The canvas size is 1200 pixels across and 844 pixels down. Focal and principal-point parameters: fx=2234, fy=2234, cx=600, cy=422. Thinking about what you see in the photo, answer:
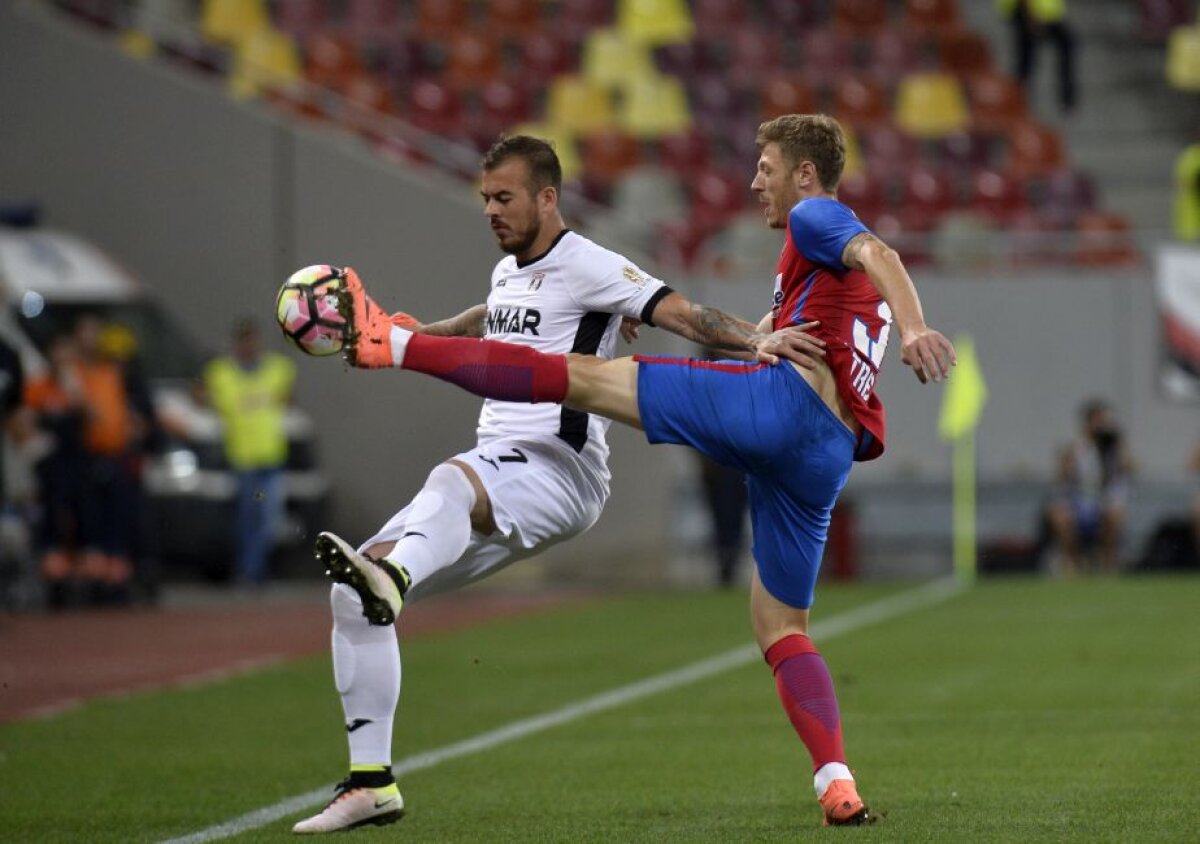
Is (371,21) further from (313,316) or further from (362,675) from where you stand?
(313,316)

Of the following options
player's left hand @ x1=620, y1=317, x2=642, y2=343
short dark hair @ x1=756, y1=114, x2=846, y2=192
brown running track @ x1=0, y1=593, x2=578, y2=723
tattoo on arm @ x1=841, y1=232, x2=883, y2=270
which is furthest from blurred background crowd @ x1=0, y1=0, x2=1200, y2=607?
tattoo on arm @ x1=841, y1=232, x2=883, y2=270

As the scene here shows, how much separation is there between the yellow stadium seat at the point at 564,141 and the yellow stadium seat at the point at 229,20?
4.12m

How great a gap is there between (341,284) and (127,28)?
706 inches

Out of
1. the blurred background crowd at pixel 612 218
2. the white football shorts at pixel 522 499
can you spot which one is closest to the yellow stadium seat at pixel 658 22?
the blurred background crowd at pixel 612 218

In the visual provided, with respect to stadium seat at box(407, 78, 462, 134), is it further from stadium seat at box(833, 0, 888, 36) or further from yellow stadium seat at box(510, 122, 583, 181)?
stadium seat at box(833, 0, 888, 36)

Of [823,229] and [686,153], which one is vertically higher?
[686,153]

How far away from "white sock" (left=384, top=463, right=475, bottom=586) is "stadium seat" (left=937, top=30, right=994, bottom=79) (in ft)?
68.0

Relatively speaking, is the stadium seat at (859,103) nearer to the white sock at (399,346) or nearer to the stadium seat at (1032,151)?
the stadium seat at (1032,151)

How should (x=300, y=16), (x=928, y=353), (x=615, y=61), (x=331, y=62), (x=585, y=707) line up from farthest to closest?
1. (x=300, y=16)
2. (x=615, y=61)
3. (x=331, y=62)
4. (x=585, y=707)
5. (x=928, y=353)

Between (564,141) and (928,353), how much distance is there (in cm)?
2016

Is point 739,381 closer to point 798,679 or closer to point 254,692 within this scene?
point 798,679

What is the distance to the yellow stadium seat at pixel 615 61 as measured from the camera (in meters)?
26.8

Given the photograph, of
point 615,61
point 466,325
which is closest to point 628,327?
point 466,325

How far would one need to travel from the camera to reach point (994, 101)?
26.4 m
